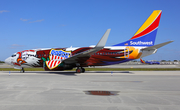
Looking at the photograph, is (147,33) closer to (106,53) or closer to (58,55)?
(106,53)

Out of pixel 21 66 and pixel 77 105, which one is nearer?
pixel 77 105

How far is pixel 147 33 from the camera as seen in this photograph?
26.5 m

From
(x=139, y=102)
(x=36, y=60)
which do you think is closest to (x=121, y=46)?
(x=36, y=60)

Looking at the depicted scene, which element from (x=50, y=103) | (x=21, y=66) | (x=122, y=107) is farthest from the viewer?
(x=21, y=66)

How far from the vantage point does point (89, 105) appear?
21.3 ft

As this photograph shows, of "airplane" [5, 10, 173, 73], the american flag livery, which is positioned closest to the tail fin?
"airplane" [5, 10, 173, 73]

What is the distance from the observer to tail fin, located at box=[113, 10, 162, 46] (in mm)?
26156

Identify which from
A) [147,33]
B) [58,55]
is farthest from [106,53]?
[58,55]

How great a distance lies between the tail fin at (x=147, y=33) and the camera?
26.2m

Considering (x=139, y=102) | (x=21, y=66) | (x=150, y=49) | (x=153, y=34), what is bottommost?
(x=139, y=102)

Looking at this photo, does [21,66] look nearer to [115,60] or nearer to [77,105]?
[115,60]

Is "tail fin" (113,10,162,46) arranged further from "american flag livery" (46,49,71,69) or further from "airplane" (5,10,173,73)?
"american flag livery" (46,49,71,69)

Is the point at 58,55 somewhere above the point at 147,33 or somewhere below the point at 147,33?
below

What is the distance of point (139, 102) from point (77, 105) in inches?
104
